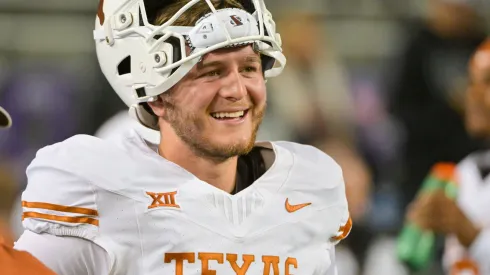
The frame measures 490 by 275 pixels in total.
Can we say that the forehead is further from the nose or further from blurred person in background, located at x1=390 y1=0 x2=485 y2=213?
blurred person in background, located at x1=390 y1=0 x2=485 y2=213

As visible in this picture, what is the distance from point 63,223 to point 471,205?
2.40 metres

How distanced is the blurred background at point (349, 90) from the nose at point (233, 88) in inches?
88.2

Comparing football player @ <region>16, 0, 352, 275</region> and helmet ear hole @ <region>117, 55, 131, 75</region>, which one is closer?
football player @ <region>16, 0, 352, 275</region>

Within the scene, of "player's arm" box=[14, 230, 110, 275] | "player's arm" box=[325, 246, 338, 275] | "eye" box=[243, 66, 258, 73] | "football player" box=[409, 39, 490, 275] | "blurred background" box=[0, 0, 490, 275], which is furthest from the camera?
"blurred background" box=[0, 0, 490, 275]

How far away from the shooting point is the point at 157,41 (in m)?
1.80

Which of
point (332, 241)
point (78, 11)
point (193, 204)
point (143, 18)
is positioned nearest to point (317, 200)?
point (332, 241)

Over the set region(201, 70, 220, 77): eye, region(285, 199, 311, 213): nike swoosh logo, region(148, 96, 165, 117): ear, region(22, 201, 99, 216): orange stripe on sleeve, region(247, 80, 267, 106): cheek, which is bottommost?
region(285, 199, 311, 213): nike swoosh logo

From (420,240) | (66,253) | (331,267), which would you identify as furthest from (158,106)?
(420,240)

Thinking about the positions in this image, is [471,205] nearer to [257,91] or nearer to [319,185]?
[319,185]

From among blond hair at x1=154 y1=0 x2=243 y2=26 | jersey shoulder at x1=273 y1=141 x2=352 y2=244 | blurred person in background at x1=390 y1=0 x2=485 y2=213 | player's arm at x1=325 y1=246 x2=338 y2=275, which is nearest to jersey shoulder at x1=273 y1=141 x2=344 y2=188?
jersey shoulder at x1=273 y1=141 x2=352 y2=244

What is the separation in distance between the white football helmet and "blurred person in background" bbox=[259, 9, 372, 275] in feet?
7.37

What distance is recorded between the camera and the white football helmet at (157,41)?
1.79 meters

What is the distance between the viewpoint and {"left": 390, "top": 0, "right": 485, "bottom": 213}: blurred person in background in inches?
164

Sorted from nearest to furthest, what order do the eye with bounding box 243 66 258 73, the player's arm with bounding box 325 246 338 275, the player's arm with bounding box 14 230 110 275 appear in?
the player's arm with bounding box 14 230 110 275 < the eye with bounding box 243 66 258 73 < the player's arm with bounding box 325 246 338 275
